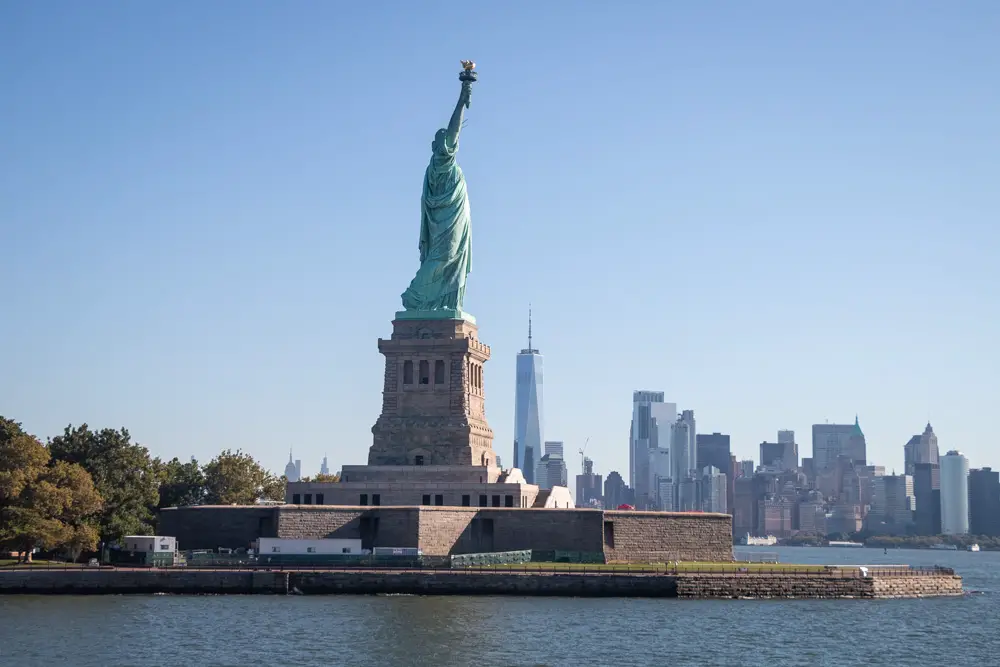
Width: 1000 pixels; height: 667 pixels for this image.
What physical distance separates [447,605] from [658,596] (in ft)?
44.8

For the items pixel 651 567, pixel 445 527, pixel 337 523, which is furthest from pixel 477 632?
pixel 337 523

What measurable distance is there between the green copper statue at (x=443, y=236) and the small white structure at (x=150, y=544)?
24.3m

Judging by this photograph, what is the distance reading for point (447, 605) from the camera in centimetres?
8200

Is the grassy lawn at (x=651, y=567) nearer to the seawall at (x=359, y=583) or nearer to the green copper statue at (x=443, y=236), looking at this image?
the seawall at (x=359, y=583)

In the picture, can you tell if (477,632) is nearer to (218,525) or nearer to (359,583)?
(359,583)

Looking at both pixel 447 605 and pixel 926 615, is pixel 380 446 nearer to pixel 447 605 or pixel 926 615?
pixel 447 605

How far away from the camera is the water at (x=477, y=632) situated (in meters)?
64.2

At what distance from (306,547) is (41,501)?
16.4 m

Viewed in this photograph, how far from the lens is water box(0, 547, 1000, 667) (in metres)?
64.2

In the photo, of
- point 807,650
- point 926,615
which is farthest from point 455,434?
point 807,650

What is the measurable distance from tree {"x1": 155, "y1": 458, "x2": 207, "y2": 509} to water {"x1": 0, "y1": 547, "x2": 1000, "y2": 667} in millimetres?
30798

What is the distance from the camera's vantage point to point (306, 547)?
9406cm

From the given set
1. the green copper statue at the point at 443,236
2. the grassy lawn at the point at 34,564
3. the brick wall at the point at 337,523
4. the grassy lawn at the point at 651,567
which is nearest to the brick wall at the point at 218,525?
the brick wall at the point at 337,523

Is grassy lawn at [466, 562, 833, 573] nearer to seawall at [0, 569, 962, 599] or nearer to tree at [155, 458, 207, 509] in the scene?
seawall at [0, 569, 962, 599]
